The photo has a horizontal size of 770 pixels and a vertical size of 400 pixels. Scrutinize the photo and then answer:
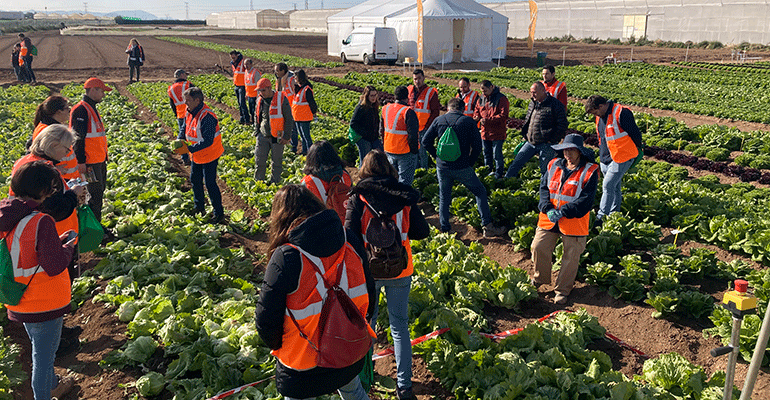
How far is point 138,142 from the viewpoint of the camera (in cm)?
1349

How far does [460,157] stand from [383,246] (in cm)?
383

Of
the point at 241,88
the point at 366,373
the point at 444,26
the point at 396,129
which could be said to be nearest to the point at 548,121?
the point at 396,129

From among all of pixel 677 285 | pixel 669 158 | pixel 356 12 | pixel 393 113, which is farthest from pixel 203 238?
pixel 356 12

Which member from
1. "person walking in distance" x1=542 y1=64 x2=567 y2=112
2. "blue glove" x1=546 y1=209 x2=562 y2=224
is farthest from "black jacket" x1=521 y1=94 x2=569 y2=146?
"blue glove" x1=546 y1=209 x2=562 y2=224

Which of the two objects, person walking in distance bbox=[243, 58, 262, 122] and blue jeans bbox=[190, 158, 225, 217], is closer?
blue jeans bbox=[190, 158, 225, 217]

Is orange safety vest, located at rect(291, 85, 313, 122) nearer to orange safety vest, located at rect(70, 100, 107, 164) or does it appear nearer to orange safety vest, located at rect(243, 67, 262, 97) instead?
orange safety vest, located at rect(243, 67, 262, 97)

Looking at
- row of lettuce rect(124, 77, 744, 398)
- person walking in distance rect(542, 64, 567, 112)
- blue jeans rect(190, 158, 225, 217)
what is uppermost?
person walking in distance rect(542, 64, 567, 112)

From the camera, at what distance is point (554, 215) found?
238 inches

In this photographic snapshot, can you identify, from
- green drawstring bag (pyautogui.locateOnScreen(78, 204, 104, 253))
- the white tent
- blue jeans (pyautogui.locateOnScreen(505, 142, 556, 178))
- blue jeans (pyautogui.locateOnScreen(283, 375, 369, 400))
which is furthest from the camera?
the white tent

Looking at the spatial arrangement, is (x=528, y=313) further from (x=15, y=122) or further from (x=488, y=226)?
(x=15, y=122)

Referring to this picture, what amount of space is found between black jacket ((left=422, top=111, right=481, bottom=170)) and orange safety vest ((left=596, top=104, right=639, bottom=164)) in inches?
71.4

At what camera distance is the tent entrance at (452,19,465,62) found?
3594cm

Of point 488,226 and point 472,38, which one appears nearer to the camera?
point 488,226

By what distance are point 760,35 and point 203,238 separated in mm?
50254
